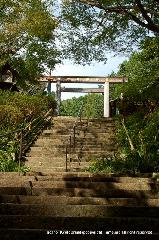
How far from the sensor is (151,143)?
16234 mm

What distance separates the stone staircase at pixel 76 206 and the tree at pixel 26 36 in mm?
A: 14984

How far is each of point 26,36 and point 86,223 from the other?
65.8 feet

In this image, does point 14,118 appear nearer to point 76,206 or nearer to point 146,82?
point 146,82

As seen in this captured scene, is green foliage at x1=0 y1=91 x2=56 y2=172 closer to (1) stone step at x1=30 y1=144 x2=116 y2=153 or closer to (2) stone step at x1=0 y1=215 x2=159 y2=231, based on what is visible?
(1) stone step at x1=30 y1=144 x2=116 y2=153

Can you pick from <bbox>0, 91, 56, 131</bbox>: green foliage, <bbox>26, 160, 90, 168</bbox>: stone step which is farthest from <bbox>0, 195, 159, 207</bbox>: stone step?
<bbox>0, 91, 56, 131</bbox>: green foliage

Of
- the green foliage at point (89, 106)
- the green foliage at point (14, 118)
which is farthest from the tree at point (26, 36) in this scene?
the green foliage at point (89, 106)

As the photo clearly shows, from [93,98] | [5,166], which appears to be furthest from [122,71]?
[5,166]

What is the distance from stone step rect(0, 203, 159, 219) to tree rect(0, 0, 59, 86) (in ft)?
54.2

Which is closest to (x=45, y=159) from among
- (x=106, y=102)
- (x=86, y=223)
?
(x=86, y=223)

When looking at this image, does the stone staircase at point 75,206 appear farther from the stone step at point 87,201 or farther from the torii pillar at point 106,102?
the torii pillar at point 106,102

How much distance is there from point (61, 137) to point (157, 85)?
7.03m

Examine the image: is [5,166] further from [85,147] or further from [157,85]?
[157,85]

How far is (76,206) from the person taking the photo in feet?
23.2

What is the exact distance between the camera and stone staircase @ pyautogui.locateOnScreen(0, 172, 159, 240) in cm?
638
